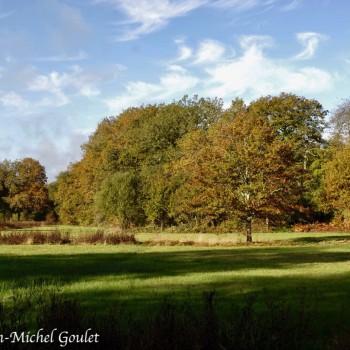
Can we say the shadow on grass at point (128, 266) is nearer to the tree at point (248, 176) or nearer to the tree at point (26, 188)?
the tree at point (248, 176)

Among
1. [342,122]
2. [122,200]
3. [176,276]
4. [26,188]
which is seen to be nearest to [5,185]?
[26,188]

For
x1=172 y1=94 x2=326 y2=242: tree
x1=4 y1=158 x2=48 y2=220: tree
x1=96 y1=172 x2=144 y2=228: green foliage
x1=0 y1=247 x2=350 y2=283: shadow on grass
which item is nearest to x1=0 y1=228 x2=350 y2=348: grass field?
x1=0 y1=247 x2=350 y2=283: shadow on grass

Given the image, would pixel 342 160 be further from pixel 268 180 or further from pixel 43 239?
pixel 43 239

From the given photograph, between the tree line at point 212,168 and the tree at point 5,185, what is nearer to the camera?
the tree line at point 212,168

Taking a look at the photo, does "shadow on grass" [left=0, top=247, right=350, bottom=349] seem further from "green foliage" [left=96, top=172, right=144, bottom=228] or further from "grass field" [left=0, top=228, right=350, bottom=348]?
"green foliage" [left=96, top=172, right=144, bottom=228]

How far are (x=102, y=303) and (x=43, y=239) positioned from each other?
76.9 ft

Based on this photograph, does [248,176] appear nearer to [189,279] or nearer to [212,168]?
[212,168]

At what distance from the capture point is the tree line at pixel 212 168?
3195 cm

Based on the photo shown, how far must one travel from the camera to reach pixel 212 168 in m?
32.2

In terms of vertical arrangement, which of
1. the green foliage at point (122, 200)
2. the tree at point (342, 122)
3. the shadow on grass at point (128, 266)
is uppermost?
the tree at point (342, 122)

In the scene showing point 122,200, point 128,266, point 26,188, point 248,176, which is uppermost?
point 26,188

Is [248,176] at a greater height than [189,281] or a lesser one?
greater

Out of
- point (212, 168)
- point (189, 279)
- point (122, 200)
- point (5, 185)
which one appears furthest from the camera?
point (5, 185)

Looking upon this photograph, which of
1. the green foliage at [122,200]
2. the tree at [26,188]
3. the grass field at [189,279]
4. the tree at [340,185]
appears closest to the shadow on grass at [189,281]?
the grass field at [189,279]
